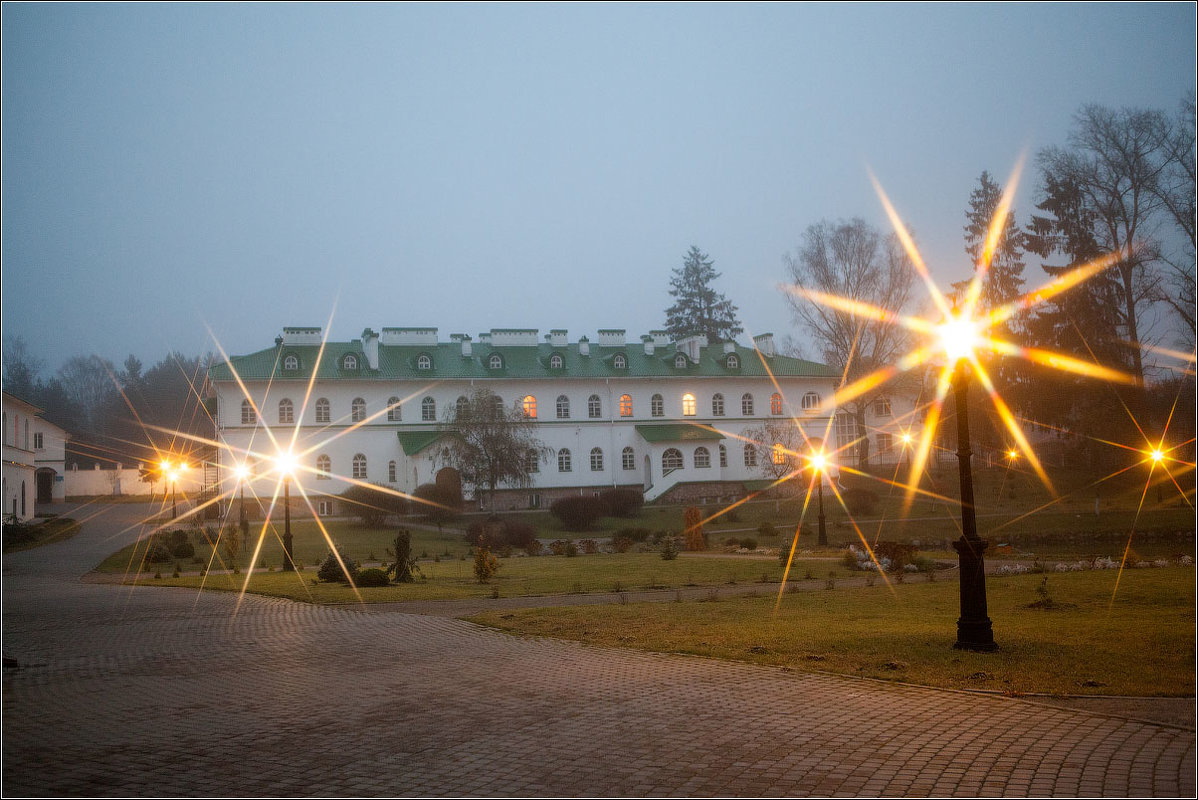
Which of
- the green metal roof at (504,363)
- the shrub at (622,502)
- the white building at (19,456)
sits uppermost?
the green metal roof at (504,363)

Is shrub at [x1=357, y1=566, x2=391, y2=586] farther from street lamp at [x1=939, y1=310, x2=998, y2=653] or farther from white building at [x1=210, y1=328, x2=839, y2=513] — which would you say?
white building at [x1=210, y1=328, x2=839, y2=513]

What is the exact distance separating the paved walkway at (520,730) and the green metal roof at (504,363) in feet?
135

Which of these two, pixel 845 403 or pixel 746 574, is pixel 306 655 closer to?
pixel 746 574

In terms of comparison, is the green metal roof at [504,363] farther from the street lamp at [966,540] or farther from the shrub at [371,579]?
the street lamp at [966,540]

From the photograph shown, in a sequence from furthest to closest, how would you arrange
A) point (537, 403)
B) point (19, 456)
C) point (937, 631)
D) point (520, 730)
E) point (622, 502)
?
point (537, 403) < point (622, 502) < point (19, 456) < point (937, 631) < point (520, 730)

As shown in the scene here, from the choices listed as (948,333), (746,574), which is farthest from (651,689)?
(746,574)

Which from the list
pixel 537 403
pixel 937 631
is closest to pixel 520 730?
pixel 937 631

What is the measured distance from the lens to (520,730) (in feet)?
20.5

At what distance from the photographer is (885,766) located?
523 cm

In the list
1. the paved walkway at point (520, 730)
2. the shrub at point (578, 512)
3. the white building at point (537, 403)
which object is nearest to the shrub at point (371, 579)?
the paved walkway at point (520, 730)

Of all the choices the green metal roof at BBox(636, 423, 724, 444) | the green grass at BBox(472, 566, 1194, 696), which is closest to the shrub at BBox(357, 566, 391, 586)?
the green grass at BBox(472, 566, 1194, 696)

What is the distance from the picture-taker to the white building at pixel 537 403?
48.4 m

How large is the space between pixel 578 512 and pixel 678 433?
49.4 ft

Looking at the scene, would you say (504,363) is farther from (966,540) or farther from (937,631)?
(966,540)
